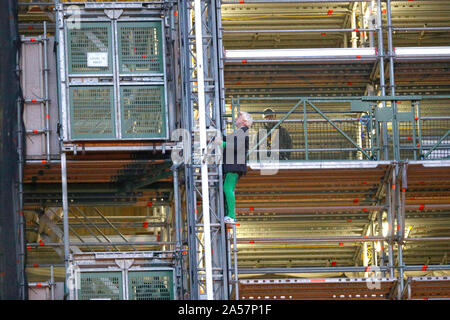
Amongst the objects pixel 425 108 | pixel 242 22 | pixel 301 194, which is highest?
pixel 242 22

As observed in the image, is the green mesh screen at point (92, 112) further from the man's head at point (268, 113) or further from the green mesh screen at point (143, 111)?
the man's head at point (268, 113)

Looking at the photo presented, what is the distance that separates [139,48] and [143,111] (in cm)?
118

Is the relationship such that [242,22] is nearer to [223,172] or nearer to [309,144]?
[309,144]

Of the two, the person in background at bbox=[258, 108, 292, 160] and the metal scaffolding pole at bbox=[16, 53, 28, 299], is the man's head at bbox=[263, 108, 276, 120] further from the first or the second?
the metal scaffolding pole at bbox=[16, 53, 28, 299]

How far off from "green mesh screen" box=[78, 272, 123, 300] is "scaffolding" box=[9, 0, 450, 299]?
0.04 meters

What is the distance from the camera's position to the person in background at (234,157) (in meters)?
19.9

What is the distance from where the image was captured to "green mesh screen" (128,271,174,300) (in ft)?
69.2

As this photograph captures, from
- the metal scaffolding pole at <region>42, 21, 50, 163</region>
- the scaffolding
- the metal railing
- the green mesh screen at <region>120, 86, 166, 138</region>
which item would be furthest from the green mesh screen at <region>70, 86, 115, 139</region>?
the metal railing

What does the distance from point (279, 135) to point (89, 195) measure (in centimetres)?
419

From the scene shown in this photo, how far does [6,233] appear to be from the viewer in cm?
2141

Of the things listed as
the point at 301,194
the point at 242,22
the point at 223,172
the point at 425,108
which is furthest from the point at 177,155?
the point at 425,108

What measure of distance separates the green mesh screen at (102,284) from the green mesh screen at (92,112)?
2.52 m

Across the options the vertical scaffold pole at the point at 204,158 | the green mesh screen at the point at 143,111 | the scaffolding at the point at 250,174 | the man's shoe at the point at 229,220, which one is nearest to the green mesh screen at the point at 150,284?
the scaffolding at the point at 250,174

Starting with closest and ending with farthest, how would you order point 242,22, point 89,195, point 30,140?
point 30,140, point 89,195, point 242,22
